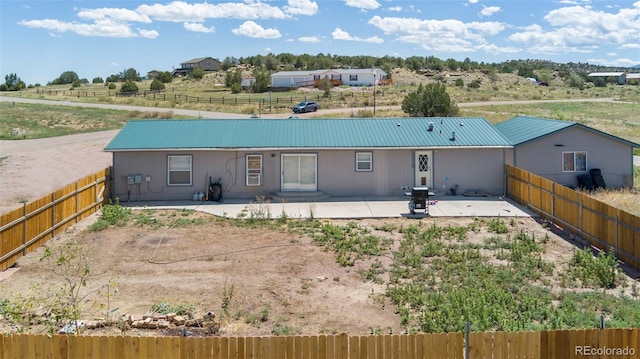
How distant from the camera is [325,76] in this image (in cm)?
8831

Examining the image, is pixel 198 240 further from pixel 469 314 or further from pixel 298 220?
pixel 469 314

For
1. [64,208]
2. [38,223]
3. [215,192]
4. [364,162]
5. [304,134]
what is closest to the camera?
[38,223]

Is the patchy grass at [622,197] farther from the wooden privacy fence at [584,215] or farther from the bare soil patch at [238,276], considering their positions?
the bare soil patch at [238,276]

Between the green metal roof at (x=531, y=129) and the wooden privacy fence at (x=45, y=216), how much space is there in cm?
1862

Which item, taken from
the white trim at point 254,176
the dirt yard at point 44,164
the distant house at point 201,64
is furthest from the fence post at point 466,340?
the distant house at point 201,64

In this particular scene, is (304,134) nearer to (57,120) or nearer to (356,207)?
(356,207)

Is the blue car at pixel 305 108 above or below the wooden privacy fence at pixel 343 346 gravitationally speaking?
above

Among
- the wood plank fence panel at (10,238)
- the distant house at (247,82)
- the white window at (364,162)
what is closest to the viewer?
the wood plank fence panel at (10,238)

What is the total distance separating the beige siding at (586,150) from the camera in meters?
26.1

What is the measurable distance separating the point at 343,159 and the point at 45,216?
12.6 m

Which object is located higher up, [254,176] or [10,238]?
[254,176]

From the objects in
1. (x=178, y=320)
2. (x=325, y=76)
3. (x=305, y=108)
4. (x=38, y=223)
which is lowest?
(x=178, y=320)

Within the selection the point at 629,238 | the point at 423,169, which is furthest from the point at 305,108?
the point at 629,238

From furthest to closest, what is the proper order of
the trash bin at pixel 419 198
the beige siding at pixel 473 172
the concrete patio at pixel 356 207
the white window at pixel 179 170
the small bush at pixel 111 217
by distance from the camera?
the beige siding at pixel 473 172 → the white window at pixel 179 170 → the concrete patio at pixel 356 207 → the trash bin at pixel 419 198 → the small bush at pixel 111 217
